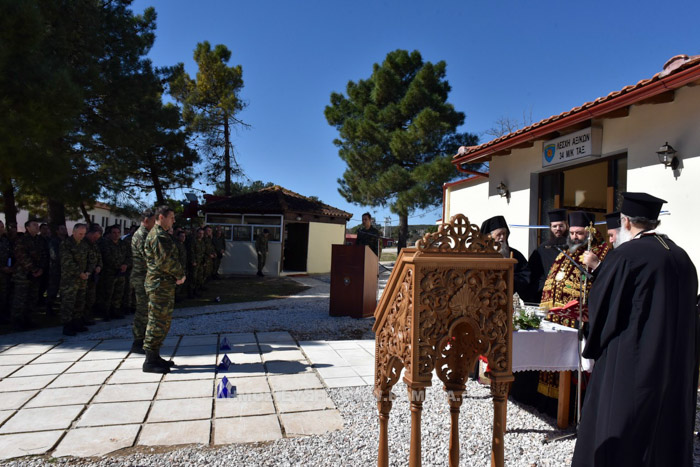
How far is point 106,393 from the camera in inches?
157

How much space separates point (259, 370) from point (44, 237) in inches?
237

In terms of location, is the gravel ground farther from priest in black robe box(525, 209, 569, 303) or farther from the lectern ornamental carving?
priest in black robe box(525, 209, 569, 303)

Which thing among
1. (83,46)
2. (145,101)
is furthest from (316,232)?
(83,46)

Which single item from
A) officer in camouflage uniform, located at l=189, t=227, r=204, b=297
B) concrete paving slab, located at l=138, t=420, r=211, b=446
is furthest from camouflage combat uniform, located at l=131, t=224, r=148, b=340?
officer in camouflage uniform, located at l=189, t=227, r=204, b=297

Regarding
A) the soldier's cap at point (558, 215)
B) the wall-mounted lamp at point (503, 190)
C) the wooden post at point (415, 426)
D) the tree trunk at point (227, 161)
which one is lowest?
the wooden post at point (415, 426)

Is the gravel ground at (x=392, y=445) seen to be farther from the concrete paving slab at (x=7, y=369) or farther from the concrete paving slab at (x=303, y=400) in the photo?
the concrete paving slab at (x=7, y=369)

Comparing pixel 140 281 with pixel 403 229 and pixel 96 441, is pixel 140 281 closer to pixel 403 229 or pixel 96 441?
pixel 96 441

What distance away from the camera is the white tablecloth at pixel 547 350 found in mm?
3062

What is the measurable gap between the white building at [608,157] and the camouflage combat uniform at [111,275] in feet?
22.5

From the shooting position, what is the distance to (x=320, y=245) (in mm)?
18547

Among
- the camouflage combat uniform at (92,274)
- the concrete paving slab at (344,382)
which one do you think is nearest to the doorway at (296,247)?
the camouflage combat uniform at (92,274)

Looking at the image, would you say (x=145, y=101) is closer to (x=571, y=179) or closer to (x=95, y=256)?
→ (x=95, y=256)

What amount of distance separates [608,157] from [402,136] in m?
15.1

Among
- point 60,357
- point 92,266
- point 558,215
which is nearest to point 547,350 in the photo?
→ point 558,215
